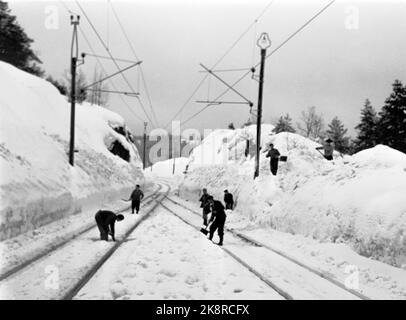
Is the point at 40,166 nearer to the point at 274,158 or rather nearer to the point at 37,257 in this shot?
the point at 37,257

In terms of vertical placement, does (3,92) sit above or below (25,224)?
above

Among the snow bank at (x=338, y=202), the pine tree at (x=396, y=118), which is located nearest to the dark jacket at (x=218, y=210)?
the snow bank at (x=338, y=202)

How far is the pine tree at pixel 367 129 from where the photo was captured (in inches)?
1774

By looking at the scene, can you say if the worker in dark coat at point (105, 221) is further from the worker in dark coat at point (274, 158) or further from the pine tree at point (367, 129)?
the pine tree at point (367, 129)

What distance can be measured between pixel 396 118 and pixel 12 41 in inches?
1878

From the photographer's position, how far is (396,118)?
38.0 m

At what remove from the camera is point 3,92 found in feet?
75.9

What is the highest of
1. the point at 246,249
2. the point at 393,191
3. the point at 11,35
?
the point at 11,35

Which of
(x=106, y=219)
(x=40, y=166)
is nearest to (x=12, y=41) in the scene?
(x=40, y=166)

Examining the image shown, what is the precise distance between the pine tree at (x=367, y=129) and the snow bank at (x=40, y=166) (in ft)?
101
